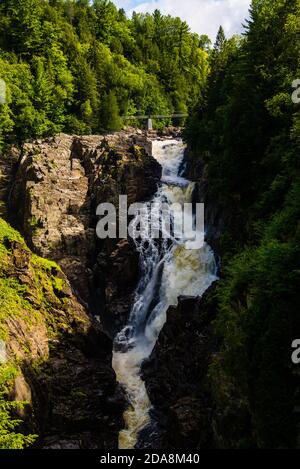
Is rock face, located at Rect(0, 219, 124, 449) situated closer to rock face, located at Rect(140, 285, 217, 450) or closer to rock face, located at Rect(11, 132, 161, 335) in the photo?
rock face, located at Rect(140, 285, 217, 450)

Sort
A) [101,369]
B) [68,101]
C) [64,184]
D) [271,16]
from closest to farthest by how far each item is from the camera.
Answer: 1. [101,369]
2. [271,16]
3. [64,184]
4. [68,101]

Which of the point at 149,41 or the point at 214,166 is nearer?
the point at 214,166

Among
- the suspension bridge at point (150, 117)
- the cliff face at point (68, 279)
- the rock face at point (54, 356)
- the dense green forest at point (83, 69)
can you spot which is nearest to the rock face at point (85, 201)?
the cliff face at point (68, 279)

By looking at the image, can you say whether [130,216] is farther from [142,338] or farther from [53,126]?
[53,126]

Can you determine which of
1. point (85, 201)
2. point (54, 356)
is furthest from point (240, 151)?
point (85, 201)

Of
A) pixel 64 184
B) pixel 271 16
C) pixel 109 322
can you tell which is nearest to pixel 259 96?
pixel 271 16

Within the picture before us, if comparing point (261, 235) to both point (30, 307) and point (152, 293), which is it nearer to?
point (30, 307)

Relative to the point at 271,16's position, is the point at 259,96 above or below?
below
